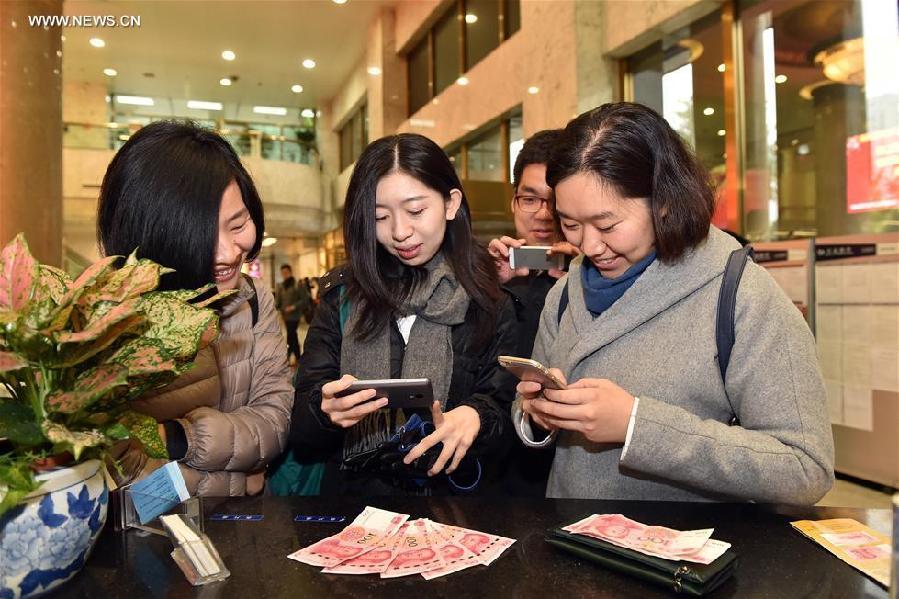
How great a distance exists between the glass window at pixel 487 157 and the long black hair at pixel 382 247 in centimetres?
665

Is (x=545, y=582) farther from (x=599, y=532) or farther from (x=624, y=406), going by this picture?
(x=624, y=406)

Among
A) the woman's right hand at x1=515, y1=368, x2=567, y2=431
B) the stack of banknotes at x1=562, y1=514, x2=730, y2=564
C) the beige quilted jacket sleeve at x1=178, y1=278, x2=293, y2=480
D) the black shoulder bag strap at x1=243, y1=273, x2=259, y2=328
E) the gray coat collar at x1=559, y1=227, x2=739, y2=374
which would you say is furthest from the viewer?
the black shoulder bag strap at x1=243, y1=273, x2=259, y2=328

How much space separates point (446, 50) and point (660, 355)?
362 inches

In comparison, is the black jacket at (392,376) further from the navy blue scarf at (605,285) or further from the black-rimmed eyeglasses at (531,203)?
the black-rimmed eyeglasses at (531,203)

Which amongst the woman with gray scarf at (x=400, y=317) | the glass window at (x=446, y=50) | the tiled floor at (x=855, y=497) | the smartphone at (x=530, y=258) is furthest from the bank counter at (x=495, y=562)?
the glass window at (x=446, y=50)

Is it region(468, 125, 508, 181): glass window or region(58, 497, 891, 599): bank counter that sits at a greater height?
region(468, 125, 508, 181): glass window

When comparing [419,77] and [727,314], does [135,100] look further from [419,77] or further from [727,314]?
[727,314]

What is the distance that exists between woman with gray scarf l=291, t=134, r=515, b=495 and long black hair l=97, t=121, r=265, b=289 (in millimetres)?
354

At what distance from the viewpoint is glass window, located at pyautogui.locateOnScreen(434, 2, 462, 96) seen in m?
9.41

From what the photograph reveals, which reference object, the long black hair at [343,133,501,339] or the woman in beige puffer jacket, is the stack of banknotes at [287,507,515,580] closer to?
the woman in beige puffer jacket

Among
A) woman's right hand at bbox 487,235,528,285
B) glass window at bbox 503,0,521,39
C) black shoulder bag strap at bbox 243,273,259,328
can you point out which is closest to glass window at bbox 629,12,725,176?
glass window at bbox 503,0,521,39

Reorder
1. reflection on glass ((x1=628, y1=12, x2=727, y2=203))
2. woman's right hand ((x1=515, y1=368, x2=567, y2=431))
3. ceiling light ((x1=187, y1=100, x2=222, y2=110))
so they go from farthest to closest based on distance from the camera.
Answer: ceiling light ((x1=187, y1=100, x2=222, y2=110)), reflection on glass ((x1=628, y1=12, x2=727, y2=203)), woman's right hand ((x1=515, y1=368, x2=567, y2=431))

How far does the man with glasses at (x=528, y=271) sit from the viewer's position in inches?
74.4

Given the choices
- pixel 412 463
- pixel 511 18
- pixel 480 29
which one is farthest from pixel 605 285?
pixel 480 29
